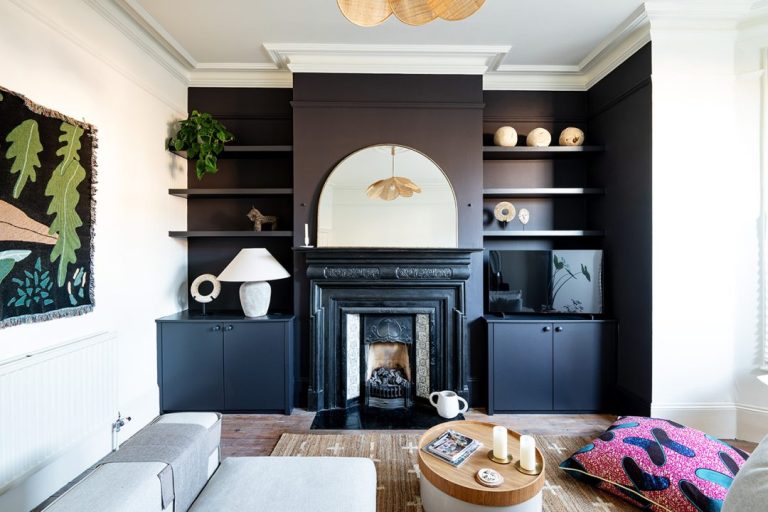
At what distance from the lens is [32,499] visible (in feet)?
5.54

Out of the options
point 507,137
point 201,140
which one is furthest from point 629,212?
point 201,140

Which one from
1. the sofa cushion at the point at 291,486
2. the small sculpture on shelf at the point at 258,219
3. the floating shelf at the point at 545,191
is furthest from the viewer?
the small sculpture on shelf at the point at 258,219

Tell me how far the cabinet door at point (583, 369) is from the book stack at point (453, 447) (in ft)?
4.50

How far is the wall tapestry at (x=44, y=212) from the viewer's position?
161cm

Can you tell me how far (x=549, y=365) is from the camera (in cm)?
271

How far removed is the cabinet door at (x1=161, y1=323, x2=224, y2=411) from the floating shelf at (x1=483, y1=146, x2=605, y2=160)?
2711 mm

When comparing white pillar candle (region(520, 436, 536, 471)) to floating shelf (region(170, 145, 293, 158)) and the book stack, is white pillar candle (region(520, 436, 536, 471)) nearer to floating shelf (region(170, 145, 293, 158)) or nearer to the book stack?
the book stack

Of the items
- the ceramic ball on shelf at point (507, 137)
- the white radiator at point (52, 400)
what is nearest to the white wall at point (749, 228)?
the ceramic ball on shelf at point (507, 137)

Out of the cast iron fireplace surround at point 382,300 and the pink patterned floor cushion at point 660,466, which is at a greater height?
the cast iron fireplace surround at point 382,300

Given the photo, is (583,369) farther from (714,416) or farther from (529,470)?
(529,470)

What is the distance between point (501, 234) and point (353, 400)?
1864mm

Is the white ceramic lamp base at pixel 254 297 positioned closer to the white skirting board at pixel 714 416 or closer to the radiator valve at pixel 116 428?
the radiator valve at pixel 116 428

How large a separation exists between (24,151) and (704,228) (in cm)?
407

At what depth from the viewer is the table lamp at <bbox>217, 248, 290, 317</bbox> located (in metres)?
2.58
